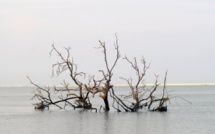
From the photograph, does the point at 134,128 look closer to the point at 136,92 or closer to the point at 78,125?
the point at 78,125

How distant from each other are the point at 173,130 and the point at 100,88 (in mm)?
10893

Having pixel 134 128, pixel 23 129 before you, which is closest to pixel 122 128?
pixel 134 128

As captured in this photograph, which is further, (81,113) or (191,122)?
(81,113)

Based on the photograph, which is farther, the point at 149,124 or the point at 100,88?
the point at 100,88

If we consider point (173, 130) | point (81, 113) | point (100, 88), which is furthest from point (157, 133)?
point (81, 113)

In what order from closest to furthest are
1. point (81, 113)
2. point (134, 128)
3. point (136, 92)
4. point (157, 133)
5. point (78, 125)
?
1. point (157, 133)
2. point (134, 128)
3. point (78, 125)
4. point (136, 92)
5. point (81, 113)

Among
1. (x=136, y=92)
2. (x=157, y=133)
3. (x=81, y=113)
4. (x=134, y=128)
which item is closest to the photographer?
(x=157, y=133)

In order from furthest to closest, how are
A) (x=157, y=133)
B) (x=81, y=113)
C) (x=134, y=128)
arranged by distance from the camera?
(x=81, y=113)
(x=134, y=128)
(x=157, y=133)

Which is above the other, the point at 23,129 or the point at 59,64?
the point at 59,64

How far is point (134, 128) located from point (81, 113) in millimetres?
14286

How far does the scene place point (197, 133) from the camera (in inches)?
1464

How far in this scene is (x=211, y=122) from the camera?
45.5 metres

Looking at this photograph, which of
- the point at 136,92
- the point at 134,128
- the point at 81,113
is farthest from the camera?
the point at 81,113

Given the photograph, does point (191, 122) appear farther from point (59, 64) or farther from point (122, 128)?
point (59, 64)
